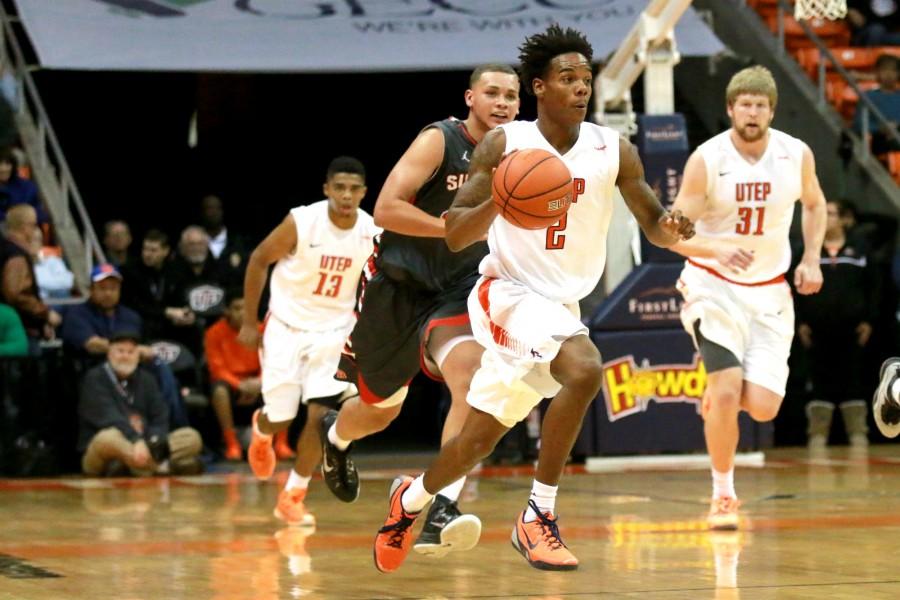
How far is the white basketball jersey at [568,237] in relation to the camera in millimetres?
6129

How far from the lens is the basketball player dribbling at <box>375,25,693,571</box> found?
5930mm

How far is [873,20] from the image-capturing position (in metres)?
17.7

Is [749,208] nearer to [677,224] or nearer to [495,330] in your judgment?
[677,224]

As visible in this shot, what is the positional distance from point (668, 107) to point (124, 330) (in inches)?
167

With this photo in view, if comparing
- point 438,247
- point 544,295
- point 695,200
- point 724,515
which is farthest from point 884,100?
point 544,295

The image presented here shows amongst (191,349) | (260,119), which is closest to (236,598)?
(191,349)

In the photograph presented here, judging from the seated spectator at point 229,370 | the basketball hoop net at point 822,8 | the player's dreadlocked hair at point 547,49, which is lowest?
the seated spectator at point 229,370

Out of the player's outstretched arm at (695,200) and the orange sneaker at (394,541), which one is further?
the player's outstretched arm at (695,200)

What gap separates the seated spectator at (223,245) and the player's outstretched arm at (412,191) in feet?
22.1

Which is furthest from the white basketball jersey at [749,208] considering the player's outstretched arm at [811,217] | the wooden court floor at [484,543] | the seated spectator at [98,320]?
the seated spectator at [98,320]

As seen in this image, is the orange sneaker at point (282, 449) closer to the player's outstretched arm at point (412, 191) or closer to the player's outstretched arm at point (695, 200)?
the player's outstretched arm at point (695, 200)

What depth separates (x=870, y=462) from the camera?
38.4ft

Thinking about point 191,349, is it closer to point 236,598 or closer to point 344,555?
point 344,555

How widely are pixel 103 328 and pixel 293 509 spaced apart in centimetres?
452
